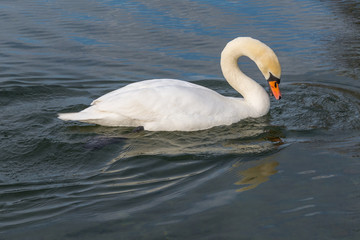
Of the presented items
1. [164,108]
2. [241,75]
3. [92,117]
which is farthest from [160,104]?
[241,75]

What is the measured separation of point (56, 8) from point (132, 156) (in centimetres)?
898

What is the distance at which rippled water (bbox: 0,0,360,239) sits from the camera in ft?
15.4

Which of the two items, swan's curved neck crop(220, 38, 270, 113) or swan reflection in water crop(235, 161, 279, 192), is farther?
swan's curved neck crop(220, 38, 270, 113)

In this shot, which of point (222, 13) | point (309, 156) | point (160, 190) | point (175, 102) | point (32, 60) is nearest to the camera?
point (160, 190)

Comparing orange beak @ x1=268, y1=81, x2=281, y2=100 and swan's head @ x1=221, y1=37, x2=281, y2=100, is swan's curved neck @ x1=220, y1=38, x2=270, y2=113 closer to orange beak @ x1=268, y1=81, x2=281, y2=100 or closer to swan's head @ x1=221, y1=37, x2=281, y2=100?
swan's head @ x1=221, y1=37, x2=281, y2=100

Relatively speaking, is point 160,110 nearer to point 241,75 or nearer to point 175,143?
point 175,143

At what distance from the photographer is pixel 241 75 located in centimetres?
800

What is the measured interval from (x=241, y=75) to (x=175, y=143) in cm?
182

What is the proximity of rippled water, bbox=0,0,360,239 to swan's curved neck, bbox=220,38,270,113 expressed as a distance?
278 mm

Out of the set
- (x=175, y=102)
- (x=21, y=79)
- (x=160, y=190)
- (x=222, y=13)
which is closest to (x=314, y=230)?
(x=160, y=190)

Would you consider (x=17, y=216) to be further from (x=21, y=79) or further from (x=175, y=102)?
(x=21, y=79)

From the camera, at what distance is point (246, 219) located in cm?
467

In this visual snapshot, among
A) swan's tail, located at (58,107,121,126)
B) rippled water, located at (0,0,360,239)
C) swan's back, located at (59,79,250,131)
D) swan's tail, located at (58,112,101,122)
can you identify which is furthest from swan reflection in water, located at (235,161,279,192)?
swan's tail, located at (58,112,101,122)

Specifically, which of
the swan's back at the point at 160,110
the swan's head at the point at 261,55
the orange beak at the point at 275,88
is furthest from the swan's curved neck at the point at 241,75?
the swan's back at the point at 160,110
